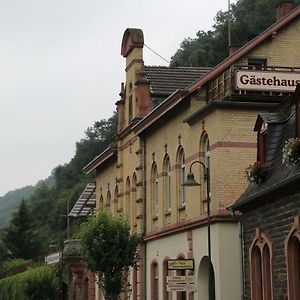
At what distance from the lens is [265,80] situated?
25.2m

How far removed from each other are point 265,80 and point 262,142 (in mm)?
3512

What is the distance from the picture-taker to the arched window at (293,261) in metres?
18.4

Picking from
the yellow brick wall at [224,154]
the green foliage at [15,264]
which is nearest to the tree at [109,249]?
the yellow brick wall at [224,154]

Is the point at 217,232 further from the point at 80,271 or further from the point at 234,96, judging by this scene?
the point at 80,271

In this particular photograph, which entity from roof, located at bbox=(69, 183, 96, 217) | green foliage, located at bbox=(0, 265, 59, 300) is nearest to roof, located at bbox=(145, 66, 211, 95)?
green foliage, located at bbox=(0, 265, 59, 300)

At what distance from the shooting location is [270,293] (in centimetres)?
2044

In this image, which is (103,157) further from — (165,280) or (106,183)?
(165,280)

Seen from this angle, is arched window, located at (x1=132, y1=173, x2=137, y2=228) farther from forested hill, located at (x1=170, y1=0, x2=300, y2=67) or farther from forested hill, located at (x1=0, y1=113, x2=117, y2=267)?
forested hill, located at (x1=0, y1=113, x2=117, y2=267)

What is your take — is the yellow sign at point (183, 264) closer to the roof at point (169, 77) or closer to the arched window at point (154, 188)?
the arched window at point (154, 188)

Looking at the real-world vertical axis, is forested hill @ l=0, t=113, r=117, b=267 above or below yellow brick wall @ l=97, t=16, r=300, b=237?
above

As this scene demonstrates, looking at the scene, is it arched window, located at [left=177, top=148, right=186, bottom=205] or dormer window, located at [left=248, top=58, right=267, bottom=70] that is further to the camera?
arched window, located at [left=177, top=148, right=186, bottom=205]

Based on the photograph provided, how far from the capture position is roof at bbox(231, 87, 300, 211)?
19.2m

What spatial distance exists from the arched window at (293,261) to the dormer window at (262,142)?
3.73 m

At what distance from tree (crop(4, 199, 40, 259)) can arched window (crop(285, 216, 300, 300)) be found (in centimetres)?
7962
